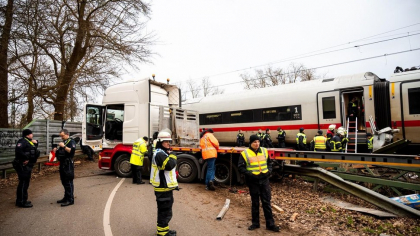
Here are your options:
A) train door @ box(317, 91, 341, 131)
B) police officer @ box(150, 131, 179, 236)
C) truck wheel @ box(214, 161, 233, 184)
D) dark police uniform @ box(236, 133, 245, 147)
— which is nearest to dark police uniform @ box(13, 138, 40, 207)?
police officer @ box(150, 131, 179, 236)

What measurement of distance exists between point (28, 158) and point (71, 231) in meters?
2.48

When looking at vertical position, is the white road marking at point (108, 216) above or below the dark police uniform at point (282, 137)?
below

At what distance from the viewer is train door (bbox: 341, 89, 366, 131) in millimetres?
10039

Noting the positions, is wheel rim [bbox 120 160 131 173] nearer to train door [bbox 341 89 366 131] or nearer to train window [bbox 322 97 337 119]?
train window [bbox 322 97 337 119]

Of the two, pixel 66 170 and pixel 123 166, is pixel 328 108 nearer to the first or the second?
pixel 123 166

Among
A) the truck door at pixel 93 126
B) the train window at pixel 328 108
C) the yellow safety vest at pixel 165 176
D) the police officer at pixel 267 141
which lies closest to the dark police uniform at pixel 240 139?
the police officer at pixel 267 141

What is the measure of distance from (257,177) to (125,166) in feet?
19.5

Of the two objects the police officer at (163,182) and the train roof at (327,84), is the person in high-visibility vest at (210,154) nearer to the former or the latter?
the police officer at (163,182)

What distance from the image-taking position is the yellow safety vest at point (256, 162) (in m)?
4.18

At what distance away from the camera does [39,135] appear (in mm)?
11445

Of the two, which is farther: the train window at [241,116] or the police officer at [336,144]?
the train window at [241,116]

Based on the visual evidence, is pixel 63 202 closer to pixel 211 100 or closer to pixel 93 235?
pixel 93 235

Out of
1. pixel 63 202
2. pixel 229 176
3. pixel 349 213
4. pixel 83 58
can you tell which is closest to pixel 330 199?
pixel 349 213

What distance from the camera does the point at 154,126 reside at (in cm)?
875
